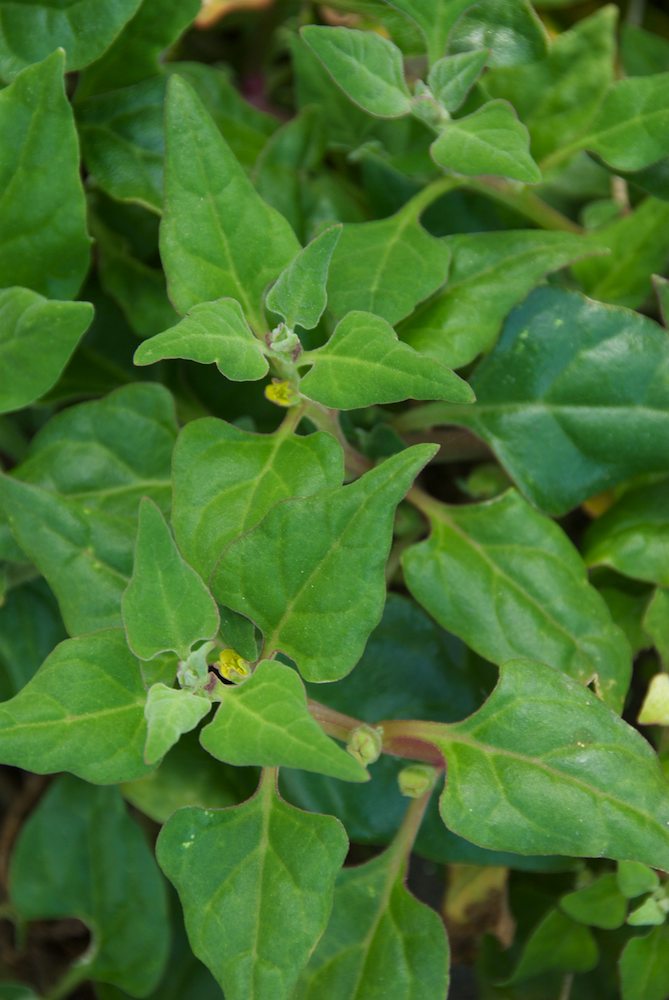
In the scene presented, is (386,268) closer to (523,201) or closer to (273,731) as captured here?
(523,201)

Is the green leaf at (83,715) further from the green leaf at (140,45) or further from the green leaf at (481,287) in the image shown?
the green leaf at (140,45)

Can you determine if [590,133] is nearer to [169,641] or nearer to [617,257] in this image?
[617,257]

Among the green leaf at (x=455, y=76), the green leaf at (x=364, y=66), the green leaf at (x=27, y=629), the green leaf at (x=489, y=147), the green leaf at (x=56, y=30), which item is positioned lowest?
the green leaf at (x=27, y=629)

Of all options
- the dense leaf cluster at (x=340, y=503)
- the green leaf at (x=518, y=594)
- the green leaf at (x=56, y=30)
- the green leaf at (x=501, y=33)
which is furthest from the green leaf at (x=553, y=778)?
the green leaf at (x=56, y=30)

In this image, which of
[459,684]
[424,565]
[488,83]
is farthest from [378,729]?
[488,83]

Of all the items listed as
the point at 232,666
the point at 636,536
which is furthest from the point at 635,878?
the point at 232,666

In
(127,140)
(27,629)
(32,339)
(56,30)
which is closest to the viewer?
(32,339)
